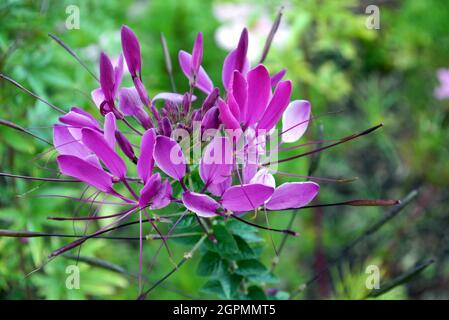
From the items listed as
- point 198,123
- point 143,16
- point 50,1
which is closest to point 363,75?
point 143,16

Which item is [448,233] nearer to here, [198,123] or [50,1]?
[198,123]

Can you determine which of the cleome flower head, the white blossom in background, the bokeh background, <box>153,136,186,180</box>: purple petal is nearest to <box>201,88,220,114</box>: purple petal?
the cleome flower head

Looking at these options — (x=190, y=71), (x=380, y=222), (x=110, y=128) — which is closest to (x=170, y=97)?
(x=190, y=71)

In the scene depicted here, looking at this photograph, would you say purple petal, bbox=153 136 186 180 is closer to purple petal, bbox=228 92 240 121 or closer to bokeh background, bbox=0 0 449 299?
purple petal, bbox=228 92 240 121

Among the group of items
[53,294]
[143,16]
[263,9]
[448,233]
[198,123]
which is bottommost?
[53,294]

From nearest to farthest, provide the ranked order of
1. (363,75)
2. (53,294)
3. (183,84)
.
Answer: (53,294)
(183,84)
(363,75)

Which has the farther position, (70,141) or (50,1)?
(50,1)
